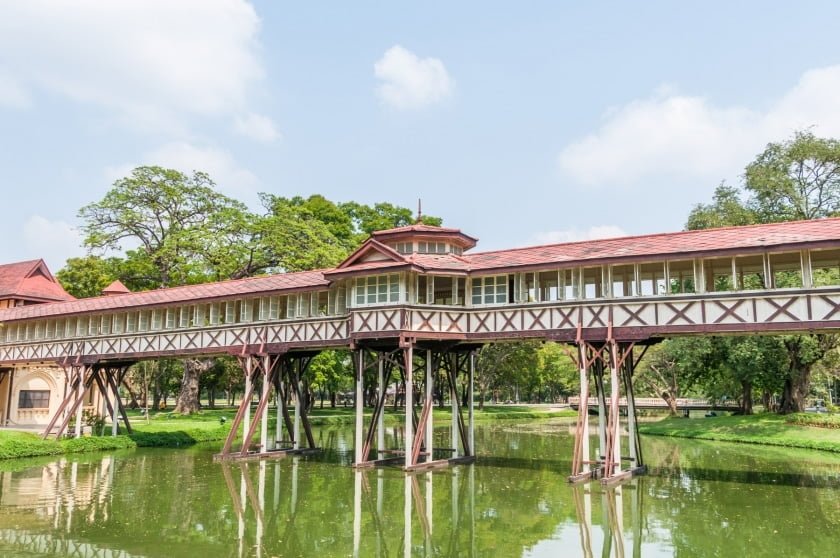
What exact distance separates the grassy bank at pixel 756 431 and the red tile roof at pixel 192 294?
23.9 metres

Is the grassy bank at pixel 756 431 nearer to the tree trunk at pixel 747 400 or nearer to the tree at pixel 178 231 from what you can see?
the tree trunk at pixel 747 400

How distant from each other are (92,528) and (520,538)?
29.1 ft

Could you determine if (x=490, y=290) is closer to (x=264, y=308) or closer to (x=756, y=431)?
(x=264, y=308)

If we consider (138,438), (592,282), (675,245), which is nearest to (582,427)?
(592,282)

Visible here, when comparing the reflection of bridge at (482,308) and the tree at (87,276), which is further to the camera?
the tree at (87,276)

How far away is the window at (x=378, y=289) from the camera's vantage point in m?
22.7

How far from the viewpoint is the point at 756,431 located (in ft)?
117

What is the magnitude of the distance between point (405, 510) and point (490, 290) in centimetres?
876

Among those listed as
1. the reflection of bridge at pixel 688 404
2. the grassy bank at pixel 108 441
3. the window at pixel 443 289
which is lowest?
the grassy bank at pixel 108 441

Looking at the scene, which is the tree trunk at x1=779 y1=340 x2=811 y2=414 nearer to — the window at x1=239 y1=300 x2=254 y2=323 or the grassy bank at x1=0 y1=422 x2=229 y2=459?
the window at x1=239 y1=300 x2=254 y2=323

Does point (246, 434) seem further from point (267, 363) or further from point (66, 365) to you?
point (66, 365)

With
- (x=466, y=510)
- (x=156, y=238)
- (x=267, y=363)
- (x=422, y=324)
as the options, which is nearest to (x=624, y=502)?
(x=466, y=510)

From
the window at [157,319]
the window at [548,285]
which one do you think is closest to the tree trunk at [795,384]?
the window at [548,285]

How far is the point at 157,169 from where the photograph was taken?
43406 millimetres
